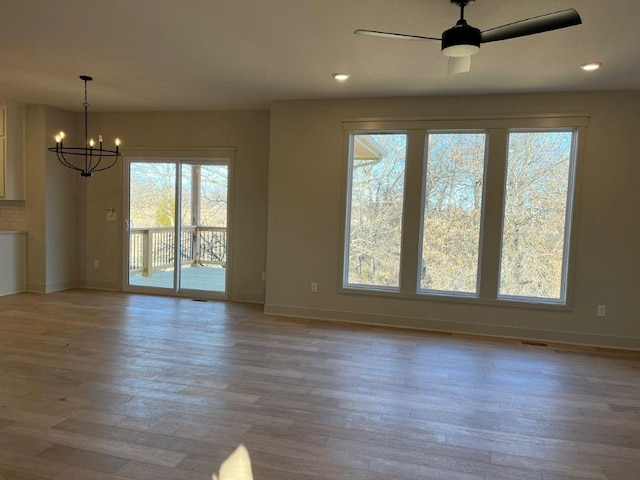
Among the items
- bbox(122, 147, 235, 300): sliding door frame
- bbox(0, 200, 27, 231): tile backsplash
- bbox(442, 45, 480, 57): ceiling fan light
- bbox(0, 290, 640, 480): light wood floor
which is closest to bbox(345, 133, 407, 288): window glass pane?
bbox(0, 290, 640, 480): light wood floor

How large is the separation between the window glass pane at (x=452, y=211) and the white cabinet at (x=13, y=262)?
5.64m

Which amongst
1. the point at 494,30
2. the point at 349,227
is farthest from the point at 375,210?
the point at 494,30

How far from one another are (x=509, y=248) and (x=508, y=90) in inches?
66.9

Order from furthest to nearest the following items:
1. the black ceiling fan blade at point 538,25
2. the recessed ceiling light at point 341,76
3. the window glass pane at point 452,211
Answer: the window glass pane at point 452,211 < the recessed ceiling light at point 341,76 < the black ceiling fan blade at point 538,25

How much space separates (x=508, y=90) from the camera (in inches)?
175

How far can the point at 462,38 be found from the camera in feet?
7.66

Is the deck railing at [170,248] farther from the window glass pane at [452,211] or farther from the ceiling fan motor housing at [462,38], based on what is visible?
the ceiling fan motor housing at [462,38]

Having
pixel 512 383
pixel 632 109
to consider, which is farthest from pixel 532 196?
pixel 512 383

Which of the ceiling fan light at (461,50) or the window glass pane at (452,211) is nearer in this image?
the ceiling fan light at (461,50)

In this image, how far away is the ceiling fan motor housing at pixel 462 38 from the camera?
2330mm

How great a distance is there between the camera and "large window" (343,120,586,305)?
4.64 metres

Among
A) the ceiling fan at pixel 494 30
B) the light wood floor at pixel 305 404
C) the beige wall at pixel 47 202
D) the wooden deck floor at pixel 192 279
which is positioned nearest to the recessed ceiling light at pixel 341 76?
the ceiling fan at pixel 494 30

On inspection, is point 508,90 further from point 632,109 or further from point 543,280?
point 543,280

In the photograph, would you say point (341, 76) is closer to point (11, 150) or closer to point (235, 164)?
point (235, 164)
